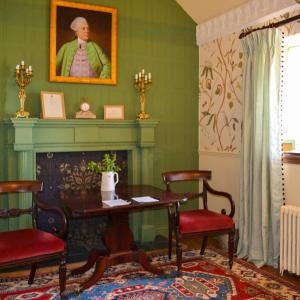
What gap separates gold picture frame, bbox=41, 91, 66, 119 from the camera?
3783 millimetres

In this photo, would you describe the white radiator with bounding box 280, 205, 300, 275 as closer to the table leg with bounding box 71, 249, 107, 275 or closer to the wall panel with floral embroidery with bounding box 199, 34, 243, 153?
the wall panel with floral embroidery with bounding box 199, 34, 243, 153

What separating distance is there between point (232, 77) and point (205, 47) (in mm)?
652

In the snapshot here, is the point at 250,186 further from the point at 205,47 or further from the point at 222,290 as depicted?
the point at 205,47

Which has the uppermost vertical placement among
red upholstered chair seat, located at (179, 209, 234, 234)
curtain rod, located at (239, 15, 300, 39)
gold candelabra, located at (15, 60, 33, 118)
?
curtain rod, located at (239, 15, 300, 39)

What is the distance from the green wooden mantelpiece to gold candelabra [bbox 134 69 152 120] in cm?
10

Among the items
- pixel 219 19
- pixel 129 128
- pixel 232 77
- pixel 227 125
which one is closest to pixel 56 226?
pixel 129 128

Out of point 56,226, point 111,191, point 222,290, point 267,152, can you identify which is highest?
point 267,152

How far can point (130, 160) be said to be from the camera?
4266mm

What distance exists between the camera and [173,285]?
3.05 m

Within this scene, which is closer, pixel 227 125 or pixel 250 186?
pixel 250 186

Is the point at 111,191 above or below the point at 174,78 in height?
below

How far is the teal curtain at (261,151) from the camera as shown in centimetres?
344

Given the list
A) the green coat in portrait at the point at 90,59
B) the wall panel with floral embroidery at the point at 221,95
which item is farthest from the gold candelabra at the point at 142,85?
the wall panel with floral embroidery at the point at 221,95

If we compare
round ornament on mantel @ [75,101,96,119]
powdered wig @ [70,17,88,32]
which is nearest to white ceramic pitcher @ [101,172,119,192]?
round ornament on mantel @ [75,101,96,119]
